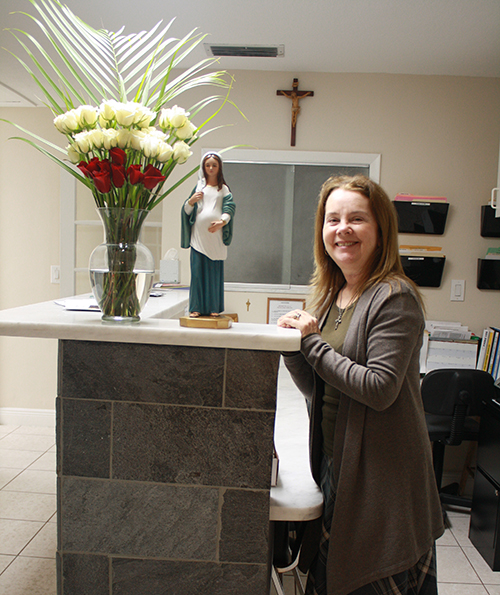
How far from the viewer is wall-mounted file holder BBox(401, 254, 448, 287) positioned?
3102 mm

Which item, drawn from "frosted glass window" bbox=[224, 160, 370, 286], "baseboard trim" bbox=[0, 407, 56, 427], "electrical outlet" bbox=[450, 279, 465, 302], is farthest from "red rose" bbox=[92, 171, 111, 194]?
"baseboard trim" bbox=[0, 407, 56, 427]

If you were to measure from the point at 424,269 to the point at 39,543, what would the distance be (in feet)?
8.85

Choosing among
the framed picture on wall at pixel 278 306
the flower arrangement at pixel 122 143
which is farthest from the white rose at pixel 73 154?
the framed picture on wall at pixel 278 306

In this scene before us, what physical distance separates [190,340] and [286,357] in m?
0.33

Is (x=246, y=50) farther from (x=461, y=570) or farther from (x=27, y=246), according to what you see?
(x=461, y=570)

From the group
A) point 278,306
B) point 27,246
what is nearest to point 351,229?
point 278,306

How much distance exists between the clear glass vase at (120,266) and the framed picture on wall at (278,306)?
2.16 meters

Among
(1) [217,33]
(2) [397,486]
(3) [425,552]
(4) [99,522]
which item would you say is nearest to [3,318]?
(4) [99,522]

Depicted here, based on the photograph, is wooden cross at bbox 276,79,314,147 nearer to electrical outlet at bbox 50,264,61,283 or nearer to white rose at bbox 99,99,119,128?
electrical outlet at bbox 50,264,61,283

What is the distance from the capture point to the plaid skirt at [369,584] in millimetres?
1139

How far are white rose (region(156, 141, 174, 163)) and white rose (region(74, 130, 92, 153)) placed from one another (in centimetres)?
15

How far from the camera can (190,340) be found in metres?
1.06

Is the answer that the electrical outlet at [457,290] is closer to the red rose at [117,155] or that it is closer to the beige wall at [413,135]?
the beige wall at [413,135]

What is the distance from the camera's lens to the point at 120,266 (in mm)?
1108
